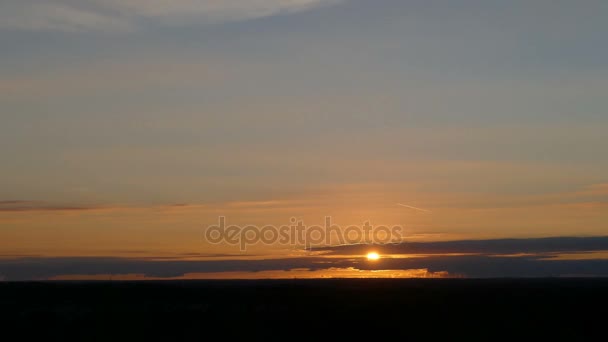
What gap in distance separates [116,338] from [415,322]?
17.8 m

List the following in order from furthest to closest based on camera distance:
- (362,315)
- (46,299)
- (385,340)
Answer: (46,299)
(362,315)
(385,340)

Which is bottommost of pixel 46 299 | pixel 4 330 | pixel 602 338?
pixel 602 338

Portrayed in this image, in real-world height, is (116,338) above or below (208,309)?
below

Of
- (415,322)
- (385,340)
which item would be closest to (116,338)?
(385,340)

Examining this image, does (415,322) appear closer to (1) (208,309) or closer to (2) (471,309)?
(2) (471,309)

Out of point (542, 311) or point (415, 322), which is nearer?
point (415, 322)

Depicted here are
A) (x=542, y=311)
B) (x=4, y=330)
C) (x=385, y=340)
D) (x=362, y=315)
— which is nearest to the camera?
(x=385, y=340)

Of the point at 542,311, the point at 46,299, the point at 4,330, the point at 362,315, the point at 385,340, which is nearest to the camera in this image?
the point at 385,340

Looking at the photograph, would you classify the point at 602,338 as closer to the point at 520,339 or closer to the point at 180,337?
the point at 520,339

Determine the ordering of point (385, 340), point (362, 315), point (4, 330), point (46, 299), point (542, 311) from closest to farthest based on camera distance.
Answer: point (385, 340), point (4, 330), point (362, 315), point (542, 311), point (46, 299)

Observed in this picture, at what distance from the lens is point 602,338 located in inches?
1780

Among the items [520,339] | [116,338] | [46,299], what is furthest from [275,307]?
[46,299]

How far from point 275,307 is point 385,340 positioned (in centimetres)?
1833

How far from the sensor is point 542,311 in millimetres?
58156
